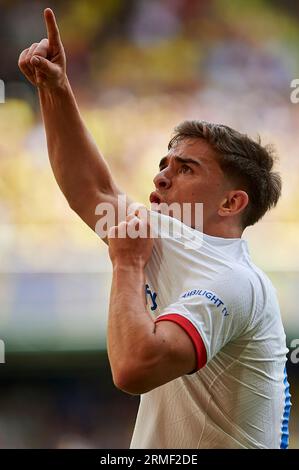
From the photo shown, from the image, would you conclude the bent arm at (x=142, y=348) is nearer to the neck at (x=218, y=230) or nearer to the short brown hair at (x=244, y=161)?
the neck at (x=218, y=230)

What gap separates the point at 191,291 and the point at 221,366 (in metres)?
0.15

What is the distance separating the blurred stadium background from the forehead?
2.07 meters

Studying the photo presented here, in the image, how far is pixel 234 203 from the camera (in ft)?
4.67

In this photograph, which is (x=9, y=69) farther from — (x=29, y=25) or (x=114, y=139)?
(x=114, y=139)

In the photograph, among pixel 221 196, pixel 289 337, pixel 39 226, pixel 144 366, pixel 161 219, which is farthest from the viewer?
pixel 39 226

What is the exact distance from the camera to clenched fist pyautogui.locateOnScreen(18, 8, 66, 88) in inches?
53.8

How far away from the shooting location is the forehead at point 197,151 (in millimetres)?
1444

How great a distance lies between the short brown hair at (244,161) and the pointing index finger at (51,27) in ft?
1.07

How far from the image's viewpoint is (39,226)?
3652 mm

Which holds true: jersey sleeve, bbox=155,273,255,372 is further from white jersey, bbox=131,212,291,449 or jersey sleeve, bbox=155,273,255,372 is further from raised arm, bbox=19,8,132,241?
raised arm, bbox=19,8,132,241

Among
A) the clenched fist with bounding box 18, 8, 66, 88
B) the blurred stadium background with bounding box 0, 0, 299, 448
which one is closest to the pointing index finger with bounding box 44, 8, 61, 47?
the clenched fist with bounding box 18, 8, 66, 88

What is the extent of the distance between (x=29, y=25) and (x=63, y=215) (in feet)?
3.39
